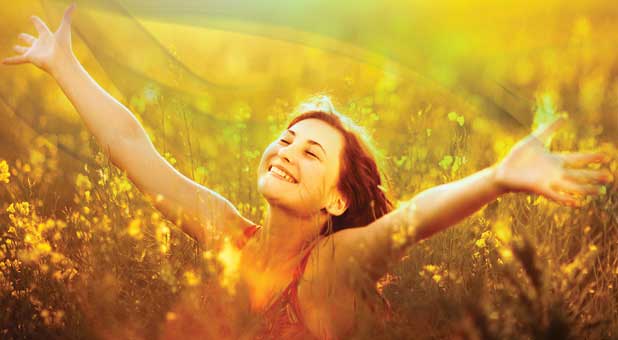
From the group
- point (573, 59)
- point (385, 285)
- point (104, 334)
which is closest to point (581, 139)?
point (573, 59)

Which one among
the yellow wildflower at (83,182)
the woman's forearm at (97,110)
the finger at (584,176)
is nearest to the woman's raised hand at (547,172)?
the finger at (584,176)

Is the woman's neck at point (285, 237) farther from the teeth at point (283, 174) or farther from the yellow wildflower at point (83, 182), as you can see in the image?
the yellow wildflower at point (83, 182)

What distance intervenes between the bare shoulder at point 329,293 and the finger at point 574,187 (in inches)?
25.3

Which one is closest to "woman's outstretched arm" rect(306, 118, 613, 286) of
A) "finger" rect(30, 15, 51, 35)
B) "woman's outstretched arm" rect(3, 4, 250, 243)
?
"woman's outstretched arm" rect(3, 4, 250, 243)

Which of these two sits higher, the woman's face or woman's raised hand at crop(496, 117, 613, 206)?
the woman's face

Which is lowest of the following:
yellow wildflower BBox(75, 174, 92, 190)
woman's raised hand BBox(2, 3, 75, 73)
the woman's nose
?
the woman's nose

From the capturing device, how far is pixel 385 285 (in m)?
2.57

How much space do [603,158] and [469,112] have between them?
56.6 inches

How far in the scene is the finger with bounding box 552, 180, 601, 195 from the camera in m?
1.66

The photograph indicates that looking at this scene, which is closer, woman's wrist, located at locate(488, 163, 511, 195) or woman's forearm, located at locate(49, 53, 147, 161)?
woman's wrist, located at locate(488, 163, 511, 195)

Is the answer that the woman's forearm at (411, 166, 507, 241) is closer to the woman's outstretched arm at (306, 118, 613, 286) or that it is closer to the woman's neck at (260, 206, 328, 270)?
the woman's outstretched arm at (306, 118, 613, 286)

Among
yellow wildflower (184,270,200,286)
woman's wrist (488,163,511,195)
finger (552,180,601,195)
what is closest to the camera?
finger (552,180,601,195)

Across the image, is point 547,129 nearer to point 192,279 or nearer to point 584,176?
point 584,176

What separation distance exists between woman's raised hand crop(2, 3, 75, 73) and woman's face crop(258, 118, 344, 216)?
0.94 m
